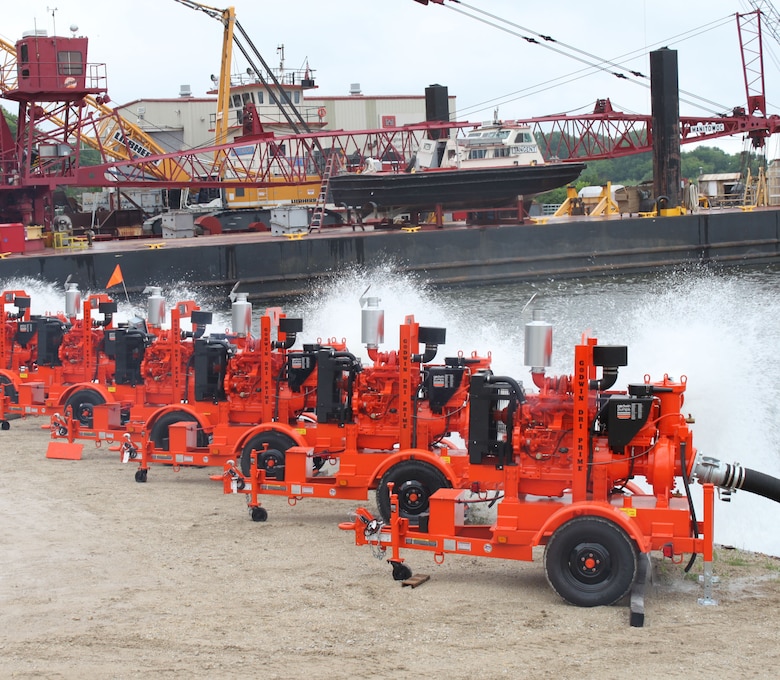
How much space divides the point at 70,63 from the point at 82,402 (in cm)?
2657

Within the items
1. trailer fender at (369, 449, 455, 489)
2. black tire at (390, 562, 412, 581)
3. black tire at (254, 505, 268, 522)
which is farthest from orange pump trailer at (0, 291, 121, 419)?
black tire at (390, 562, 412, 581)

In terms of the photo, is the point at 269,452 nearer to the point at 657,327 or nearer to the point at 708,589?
the point at 708,589

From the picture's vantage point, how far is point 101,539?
9.49 meters

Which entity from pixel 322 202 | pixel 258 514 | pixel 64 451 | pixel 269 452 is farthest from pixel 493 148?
pixel 258 514

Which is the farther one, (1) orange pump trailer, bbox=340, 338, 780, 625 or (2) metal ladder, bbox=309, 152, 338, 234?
(2) metal ladder, bbox=309, 152, 338, 234

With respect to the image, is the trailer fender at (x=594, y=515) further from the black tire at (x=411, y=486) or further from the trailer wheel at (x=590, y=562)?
the black tire at (x=411, y=486)

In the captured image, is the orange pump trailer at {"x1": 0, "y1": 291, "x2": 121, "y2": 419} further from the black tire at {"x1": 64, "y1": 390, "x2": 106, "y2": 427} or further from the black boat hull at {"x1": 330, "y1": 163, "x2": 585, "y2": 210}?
the black boat hull at {"x1": 330, "y1": 163, "x2": 585, "y2": 210}

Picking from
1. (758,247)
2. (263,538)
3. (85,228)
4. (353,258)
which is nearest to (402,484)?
(263,538)

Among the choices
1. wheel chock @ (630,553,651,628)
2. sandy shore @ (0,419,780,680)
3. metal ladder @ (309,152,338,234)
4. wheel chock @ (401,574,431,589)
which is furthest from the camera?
metal ladder @ (309,152,338,234)

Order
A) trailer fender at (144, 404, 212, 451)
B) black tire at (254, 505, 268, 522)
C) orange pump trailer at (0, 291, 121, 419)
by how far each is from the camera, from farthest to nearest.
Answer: orange pump trailer at (0, 291, 121, 419), trailer fender at (144, 404, 212, 451), black tire at (254, 505, 268, 522)

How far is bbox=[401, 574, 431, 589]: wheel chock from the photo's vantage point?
26.8 feet

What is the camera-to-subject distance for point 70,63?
1505 inches

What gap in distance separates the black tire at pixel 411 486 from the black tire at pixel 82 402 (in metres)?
5.68

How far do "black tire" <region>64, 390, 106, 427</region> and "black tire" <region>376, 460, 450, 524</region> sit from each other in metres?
5.68
